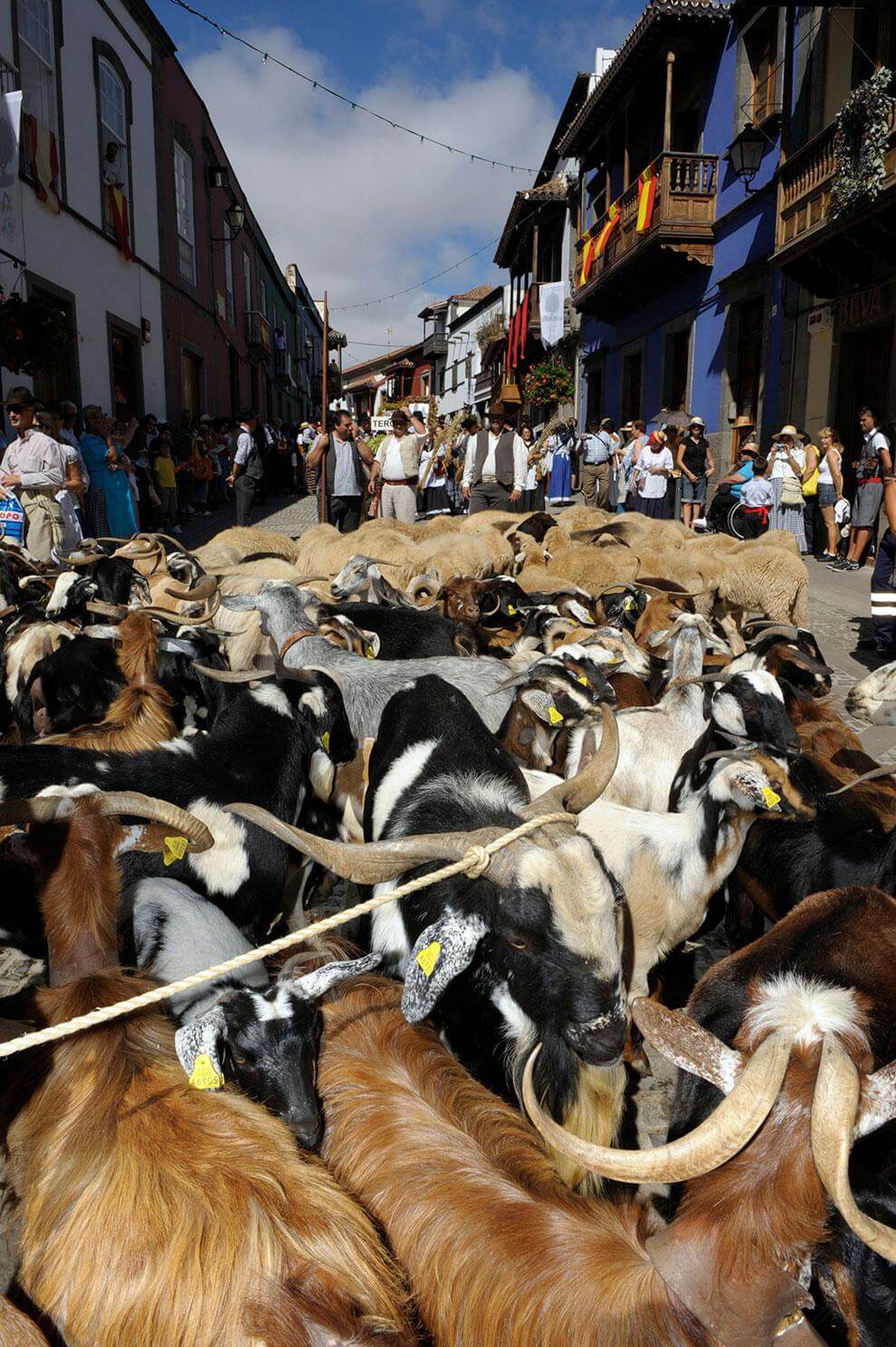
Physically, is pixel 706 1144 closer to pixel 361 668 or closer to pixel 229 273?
pixel 361 668

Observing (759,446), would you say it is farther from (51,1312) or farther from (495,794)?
(51,1312)

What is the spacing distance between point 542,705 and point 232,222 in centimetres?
2473

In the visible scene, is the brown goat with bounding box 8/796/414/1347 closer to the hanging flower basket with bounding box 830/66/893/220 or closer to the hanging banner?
the hanging banner

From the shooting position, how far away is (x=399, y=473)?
1158 cm

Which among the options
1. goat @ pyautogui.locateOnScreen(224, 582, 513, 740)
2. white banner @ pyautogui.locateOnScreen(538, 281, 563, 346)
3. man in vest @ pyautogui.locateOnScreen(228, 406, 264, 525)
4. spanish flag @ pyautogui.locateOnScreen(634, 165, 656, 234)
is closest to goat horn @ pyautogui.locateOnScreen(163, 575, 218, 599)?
goat @ pyautogui.locateOnScreen(224, 582, 513, 740)

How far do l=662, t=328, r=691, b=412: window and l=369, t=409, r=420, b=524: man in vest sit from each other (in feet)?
34.3

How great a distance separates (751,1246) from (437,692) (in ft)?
7.94

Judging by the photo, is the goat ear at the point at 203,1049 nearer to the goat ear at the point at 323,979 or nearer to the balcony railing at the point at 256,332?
the goat ear at the point at 323,979

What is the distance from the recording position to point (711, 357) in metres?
18.1

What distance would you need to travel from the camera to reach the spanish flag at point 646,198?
19.0 metres

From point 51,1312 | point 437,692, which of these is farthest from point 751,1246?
point 437,692

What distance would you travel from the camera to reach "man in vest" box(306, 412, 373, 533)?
10867 mm

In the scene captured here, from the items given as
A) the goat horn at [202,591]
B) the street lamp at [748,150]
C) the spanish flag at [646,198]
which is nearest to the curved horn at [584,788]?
the goat horn at [202,591]

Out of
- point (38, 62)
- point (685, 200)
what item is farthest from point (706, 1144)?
point (685, 200)
